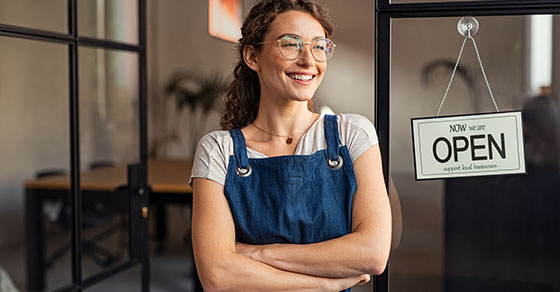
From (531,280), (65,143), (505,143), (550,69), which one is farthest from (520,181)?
(65,143)

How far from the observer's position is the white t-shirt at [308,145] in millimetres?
1623

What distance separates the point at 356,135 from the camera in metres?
1.62

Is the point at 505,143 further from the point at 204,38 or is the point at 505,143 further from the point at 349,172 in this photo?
the point at 204,38

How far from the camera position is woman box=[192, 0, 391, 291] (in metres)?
1.54

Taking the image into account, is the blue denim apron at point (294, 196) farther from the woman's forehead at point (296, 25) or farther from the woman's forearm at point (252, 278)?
the woman's forehead at point (296, 25)

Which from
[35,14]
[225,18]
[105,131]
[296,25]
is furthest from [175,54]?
[296,25]

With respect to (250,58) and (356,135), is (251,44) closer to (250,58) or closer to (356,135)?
(250,58)

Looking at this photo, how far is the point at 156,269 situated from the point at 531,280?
335 centimetres

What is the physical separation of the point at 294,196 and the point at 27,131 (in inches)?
232

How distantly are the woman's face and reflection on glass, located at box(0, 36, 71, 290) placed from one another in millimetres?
4708

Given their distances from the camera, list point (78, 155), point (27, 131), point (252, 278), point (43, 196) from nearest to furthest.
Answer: point (252, 278)
point (78, 155)
point (43, 196)
point (27, 131)

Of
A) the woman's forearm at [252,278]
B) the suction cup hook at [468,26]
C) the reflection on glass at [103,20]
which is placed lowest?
the woman's forearm at [252,278]

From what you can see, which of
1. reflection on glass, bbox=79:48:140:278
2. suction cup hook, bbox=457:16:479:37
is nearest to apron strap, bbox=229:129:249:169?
suction cup hook, bbox=457:16:479:37

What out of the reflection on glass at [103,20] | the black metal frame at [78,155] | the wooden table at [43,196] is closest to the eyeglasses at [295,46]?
the black metal frame at [78,155]
